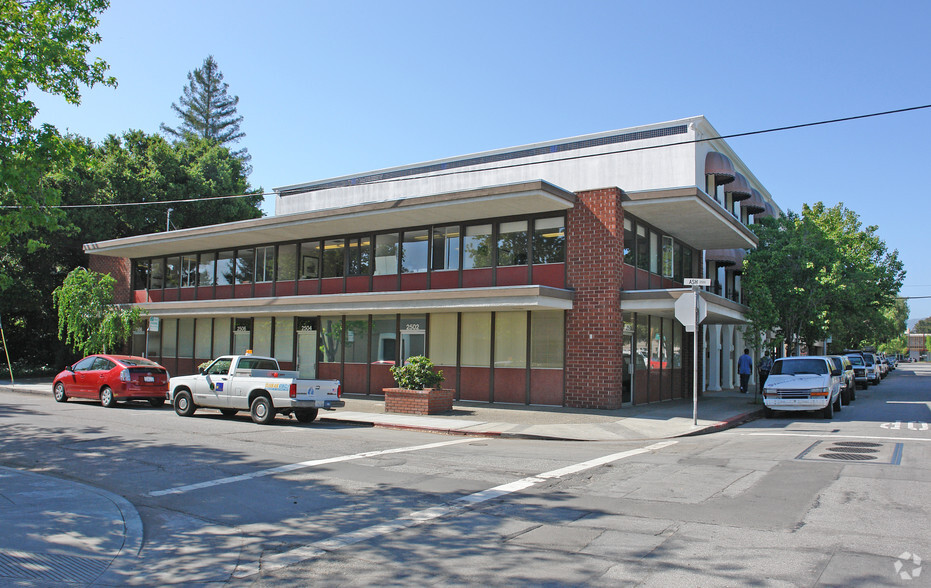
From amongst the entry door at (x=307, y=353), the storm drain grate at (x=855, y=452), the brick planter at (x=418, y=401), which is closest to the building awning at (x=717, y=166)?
the brick planter at (x=418, y=401)

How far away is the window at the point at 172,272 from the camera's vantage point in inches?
1214

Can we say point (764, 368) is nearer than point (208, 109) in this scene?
Yes

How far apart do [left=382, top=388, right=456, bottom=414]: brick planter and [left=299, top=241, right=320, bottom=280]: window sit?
8582 millimetres

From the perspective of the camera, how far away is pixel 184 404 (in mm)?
17641

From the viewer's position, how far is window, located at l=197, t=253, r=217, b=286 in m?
29.3

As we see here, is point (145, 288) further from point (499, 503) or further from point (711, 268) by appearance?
point (499, 503)

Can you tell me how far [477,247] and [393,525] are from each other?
15.0m

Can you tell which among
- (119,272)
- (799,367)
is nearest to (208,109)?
(119,272)

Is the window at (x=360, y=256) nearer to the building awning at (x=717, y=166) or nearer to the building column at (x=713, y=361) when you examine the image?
the building awning at (x=717, y=166)

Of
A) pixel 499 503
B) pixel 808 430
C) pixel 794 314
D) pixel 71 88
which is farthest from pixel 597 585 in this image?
pixel 794 314

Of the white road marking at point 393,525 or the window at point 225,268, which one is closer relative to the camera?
the white road marking at point 393,525

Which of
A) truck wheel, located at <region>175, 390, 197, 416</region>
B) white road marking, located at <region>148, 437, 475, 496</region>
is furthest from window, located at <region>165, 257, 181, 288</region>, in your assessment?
white road marking, located at <region>148, 437, 475, 496</region>

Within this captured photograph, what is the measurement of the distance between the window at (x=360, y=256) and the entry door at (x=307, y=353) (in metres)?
3.07

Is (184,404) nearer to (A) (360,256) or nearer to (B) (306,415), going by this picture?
(B) (306,415)
